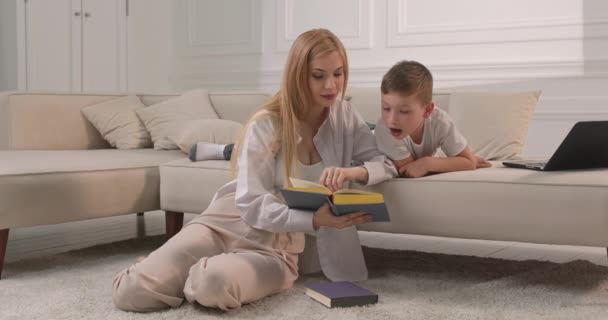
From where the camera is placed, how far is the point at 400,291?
2230 mm

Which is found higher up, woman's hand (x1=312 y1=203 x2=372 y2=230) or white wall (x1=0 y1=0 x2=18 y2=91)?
white wall (x1=0 y1=0 x2=18 y2=91)

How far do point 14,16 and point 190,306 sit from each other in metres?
3.61

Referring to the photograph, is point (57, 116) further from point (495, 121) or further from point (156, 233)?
point (495, 121)

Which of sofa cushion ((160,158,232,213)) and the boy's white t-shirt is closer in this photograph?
the boy's white t-shirt

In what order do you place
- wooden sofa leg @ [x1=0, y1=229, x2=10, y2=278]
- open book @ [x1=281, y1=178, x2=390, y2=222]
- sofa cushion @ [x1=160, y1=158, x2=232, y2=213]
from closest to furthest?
1. open book @ [x1=281, y1=178, x2=390, y2=222]
2. wooden sofa leg @ [x1=0, y1=229, x2=10, y2=278]
3. sofa cushion @ [x1=160, y1=158, x2=232, y2=213]

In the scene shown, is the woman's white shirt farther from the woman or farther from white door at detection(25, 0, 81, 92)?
white door at detection(25, 0, 81, 92)

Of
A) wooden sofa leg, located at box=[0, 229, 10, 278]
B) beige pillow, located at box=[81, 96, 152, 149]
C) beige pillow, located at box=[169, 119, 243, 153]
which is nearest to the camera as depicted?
wooden sofa leg, located at box=[0, 229, 10, 278]

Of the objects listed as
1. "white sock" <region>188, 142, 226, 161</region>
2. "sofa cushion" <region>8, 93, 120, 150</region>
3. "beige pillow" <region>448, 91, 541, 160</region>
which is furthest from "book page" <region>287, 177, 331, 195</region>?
"sofa cushion" <region>8, 93, 120, 150</region>

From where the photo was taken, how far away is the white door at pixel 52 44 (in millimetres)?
4961

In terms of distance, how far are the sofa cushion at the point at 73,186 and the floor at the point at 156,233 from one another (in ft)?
1.28

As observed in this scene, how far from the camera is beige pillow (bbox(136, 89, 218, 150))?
352cm

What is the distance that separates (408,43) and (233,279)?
3.14m

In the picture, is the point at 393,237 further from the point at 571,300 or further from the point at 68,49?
the point at 68,49

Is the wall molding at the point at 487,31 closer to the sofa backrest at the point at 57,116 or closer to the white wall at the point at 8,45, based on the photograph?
the sofa backrest at the point at 57,116
